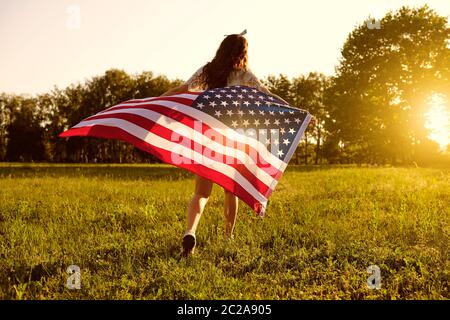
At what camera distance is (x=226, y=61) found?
5.63 meters

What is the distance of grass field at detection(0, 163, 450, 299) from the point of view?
4176mm

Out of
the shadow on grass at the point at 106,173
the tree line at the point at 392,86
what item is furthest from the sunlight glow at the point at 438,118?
the shadow on grass at the point at 106,173

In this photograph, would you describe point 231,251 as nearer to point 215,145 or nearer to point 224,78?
point 215,145

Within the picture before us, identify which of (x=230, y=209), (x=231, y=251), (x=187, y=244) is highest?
(x=230, y=209)

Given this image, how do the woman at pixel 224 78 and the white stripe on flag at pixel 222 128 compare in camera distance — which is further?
the white stripe on flag at pixel 222 128

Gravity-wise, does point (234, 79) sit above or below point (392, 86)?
below

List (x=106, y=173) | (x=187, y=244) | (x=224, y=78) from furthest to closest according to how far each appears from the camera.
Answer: (x=106, y=173) → (x=224, y=78) → (x=187, y=244)

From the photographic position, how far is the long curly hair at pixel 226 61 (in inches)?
220

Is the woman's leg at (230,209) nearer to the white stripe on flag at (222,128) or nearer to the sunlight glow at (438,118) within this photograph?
the white stripe on flag at (222,128)

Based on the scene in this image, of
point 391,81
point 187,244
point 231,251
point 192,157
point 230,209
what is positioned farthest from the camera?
point 391,81

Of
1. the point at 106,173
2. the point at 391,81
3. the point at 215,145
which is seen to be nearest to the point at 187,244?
the point at 215,145

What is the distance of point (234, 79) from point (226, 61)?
0.88 ft
